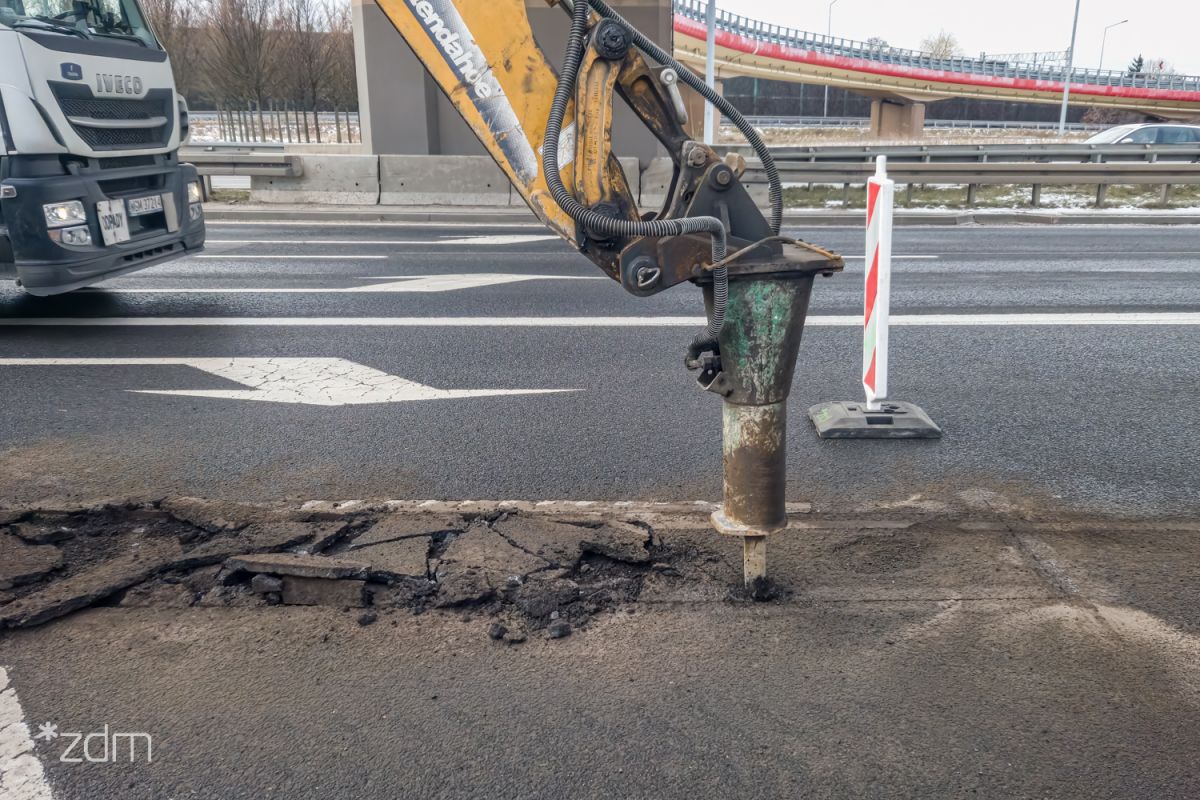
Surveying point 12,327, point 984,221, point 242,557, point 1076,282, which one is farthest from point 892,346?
point 984,221

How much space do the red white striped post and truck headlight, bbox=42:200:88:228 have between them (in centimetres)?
574

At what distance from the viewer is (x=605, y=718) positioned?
279cm

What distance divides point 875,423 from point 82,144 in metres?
6.04

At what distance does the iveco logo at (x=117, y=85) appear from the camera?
711 cm

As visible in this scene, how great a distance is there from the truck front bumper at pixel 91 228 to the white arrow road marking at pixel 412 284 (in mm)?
829

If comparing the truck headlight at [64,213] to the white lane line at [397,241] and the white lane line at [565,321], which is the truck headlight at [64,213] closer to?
the white lane line at [565,321]

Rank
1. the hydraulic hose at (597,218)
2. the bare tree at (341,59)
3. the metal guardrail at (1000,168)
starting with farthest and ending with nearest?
1. the bare tree at (341,59)
2. the metal guardrail at (1000,168)
3. the hydraulic hose at (597,218)

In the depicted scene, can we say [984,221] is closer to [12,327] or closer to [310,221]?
[310,221]

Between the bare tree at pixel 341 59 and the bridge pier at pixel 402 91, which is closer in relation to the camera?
the bridge pier at pixel 402 91

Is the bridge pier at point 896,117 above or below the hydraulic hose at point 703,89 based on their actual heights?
above

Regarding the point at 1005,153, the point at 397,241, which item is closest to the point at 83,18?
the point at 397,241

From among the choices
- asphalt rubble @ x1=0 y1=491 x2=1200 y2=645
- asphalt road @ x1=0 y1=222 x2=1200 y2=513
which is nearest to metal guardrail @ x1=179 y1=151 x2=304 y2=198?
asphalt road @ x1=0 y1=222 x2=1200 y2=513

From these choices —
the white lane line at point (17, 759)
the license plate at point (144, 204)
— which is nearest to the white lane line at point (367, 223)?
the license plate at point (144, 204)


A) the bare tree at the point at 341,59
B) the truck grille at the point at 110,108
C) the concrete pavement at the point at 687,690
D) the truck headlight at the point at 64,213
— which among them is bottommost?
the concrete pavement at the point at 687,690
